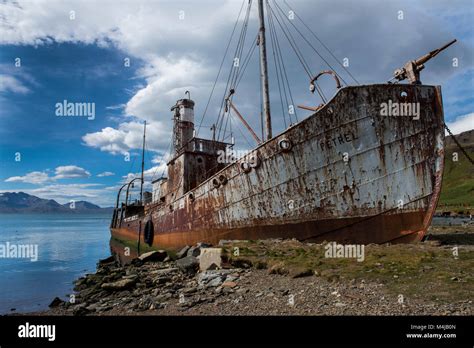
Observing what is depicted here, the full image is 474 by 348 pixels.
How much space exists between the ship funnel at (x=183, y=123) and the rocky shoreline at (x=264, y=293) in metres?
15.9

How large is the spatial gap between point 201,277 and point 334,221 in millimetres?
6135

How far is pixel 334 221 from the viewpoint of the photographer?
42.0ft

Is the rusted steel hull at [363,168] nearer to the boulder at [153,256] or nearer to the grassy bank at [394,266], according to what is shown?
the grassy bank at [394,266]

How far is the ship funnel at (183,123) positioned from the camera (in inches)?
1043

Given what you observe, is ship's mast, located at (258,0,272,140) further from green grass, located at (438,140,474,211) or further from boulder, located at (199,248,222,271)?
green grass, located at (438,140,474,211)

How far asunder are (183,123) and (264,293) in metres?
21.3

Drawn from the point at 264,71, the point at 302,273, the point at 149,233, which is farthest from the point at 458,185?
the point at 302,273

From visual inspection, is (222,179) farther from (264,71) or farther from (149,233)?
(149,233)

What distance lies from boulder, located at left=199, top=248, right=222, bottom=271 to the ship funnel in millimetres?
15988

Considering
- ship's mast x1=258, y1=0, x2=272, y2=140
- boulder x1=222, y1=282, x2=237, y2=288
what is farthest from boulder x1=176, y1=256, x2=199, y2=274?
ship's mast x1=258, y1=0, x2=272, y2=140

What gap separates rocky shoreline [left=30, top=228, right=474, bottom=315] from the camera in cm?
584

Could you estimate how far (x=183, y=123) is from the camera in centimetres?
2677
